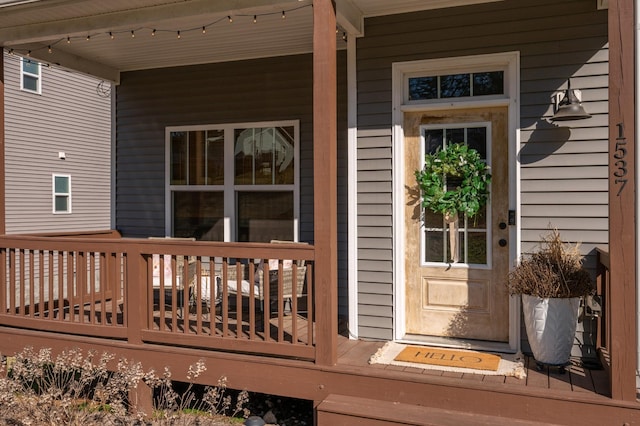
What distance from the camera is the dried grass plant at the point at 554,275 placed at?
3477mm

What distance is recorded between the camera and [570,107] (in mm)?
3709

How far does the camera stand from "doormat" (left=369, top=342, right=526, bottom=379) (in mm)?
3586

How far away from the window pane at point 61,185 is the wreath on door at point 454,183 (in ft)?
38.9

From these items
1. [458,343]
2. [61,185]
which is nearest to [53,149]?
[61,185]

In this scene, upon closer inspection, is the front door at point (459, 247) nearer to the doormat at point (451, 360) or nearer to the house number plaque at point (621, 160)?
the doormat at point (451, 360)

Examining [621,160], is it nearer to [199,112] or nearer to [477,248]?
[477,248]

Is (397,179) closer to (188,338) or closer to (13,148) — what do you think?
(188,338)

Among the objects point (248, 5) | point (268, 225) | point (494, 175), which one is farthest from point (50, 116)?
point (494, 175)

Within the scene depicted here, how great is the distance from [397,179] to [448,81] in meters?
0.89

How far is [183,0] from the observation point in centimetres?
415

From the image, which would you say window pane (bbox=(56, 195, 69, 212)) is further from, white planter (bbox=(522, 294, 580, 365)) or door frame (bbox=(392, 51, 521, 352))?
white planter (bbox=(522, 294, 580, 365))

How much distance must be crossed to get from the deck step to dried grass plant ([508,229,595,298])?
2.82 feet

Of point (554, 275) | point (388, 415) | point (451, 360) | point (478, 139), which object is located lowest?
point (388, 415)

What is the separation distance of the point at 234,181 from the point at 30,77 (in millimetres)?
9568
